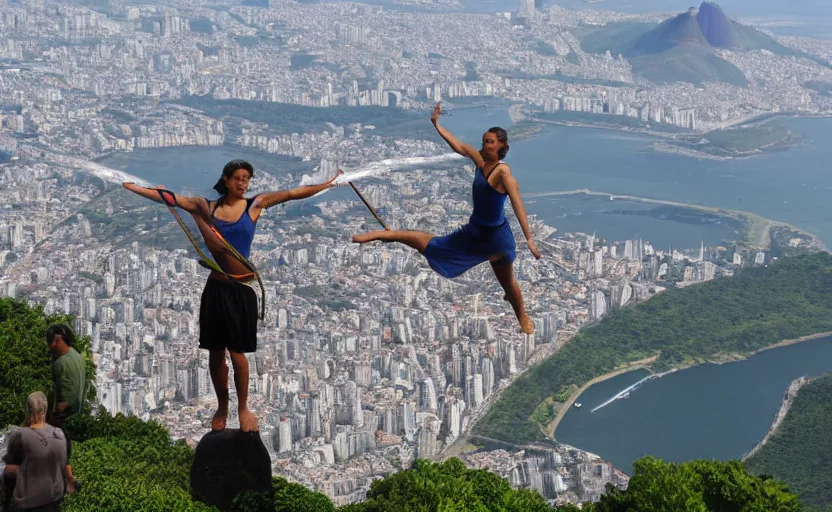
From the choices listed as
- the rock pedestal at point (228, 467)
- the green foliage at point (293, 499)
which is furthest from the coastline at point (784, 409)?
the rock pedestal at point (228, 467)

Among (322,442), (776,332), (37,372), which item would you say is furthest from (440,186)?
(37,372)

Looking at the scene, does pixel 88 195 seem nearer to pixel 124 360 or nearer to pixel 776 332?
pixel 124 360

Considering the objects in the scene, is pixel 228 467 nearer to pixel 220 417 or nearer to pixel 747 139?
pixel 220 417

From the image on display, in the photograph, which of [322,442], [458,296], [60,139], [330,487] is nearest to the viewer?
[330,487]

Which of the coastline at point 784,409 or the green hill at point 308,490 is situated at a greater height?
the green hill at point 308,490

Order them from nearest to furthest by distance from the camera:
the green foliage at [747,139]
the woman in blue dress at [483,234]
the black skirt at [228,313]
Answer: the woman in blue dress at [483,234] → the black skirt at [228,313] → the green foliage at [747,139]

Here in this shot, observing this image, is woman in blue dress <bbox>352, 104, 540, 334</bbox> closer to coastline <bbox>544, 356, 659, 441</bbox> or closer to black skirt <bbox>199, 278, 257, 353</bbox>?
black skirt <bbox>199, 278, 257, 353</bbox>

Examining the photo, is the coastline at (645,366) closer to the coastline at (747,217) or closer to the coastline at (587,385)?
the coastline at (587,385)
